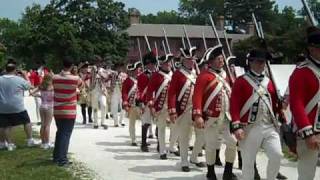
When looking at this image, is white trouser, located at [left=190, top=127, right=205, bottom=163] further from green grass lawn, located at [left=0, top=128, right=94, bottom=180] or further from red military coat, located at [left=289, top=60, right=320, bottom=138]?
red military coat, located at [left=289, top=60, right=320, bottom=138]

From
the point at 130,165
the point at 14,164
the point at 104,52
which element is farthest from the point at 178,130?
the point at 104,52

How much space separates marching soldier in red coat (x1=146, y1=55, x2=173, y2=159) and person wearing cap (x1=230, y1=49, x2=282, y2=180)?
13.8ft

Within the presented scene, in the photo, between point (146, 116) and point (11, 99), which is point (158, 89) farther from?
point (11, 99)

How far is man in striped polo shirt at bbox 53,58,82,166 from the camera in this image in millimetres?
10398

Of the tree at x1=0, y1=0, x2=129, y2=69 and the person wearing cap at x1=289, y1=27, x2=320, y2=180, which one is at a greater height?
the tree at x1=0, y1=0, x2=129, y2=69

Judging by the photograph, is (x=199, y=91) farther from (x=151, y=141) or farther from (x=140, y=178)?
(x=151, y=141)

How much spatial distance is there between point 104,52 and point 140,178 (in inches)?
2414

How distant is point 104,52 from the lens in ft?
230

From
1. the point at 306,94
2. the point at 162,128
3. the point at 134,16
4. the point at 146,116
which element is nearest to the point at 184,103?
the point at 162,128

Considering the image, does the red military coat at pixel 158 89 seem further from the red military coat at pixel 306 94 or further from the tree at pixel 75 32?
the tree at pixel 75 32

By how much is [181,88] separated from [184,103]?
0.89ft

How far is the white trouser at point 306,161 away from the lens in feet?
21.0

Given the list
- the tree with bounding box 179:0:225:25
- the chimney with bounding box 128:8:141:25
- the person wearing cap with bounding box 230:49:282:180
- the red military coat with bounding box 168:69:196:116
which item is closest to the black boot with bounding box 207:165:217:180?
the red military coat with bounding box 168:69:196:116

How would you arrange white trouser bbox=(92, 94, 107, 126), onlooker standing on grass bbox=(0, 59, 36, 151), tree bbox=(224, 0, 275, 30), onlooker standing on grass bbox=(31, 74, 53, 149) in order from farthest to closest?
tree bbox=(224, 0, 275, 30), white trouser bbox=(92, 94, 107, 126), onlooker standing on grass bbox=(31, 74, 53, 149), onlooker standing on grass bbox=(0, 59, 36, 151)
